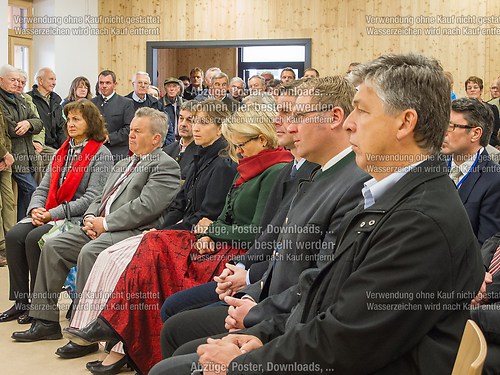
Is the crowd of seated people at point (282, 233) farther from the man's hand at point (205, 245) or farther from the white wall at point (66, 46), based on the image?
the white wall at point (66, 46)

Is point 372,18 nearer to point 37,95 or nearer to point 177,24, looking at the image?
point 177,24

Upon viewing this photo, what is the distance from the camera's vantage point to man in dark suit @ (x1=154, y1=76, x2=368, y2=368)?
219cm

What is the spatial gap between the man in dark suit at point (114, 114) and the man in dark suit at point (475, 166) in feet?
14.4

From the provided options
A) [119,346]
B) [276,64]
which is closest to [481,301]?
[119,346]

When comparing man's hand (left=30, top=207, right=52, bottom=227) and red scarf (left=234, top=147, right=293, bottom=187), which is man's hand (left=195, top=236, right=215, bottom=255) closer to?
red scarf (left=234, top=147, right=293, bottom=187)

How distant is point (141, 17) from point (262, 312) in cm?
900

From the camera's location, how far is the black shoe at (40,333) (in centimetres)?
409

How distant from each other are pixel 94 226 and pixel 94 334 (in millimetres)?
833

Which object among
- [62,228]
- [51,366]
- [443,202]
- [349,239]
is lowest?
[51,366]

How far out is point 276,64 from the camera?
34.8 ft

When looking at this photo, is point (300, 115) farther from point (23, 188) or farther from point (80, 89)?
point (80, 89)

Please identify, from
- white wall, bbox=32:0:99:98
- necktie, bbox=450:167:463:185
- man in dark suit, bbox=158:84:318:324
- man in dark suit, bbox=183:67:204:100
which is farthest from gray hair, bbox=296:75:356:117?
white wall, bbox=32:0:99:98

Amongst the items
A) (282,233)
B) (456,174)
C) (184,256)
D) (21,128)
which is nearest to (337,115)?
(282,233)

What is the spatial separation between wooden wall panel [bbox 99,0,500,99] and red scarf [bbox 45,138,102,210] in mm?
5899
